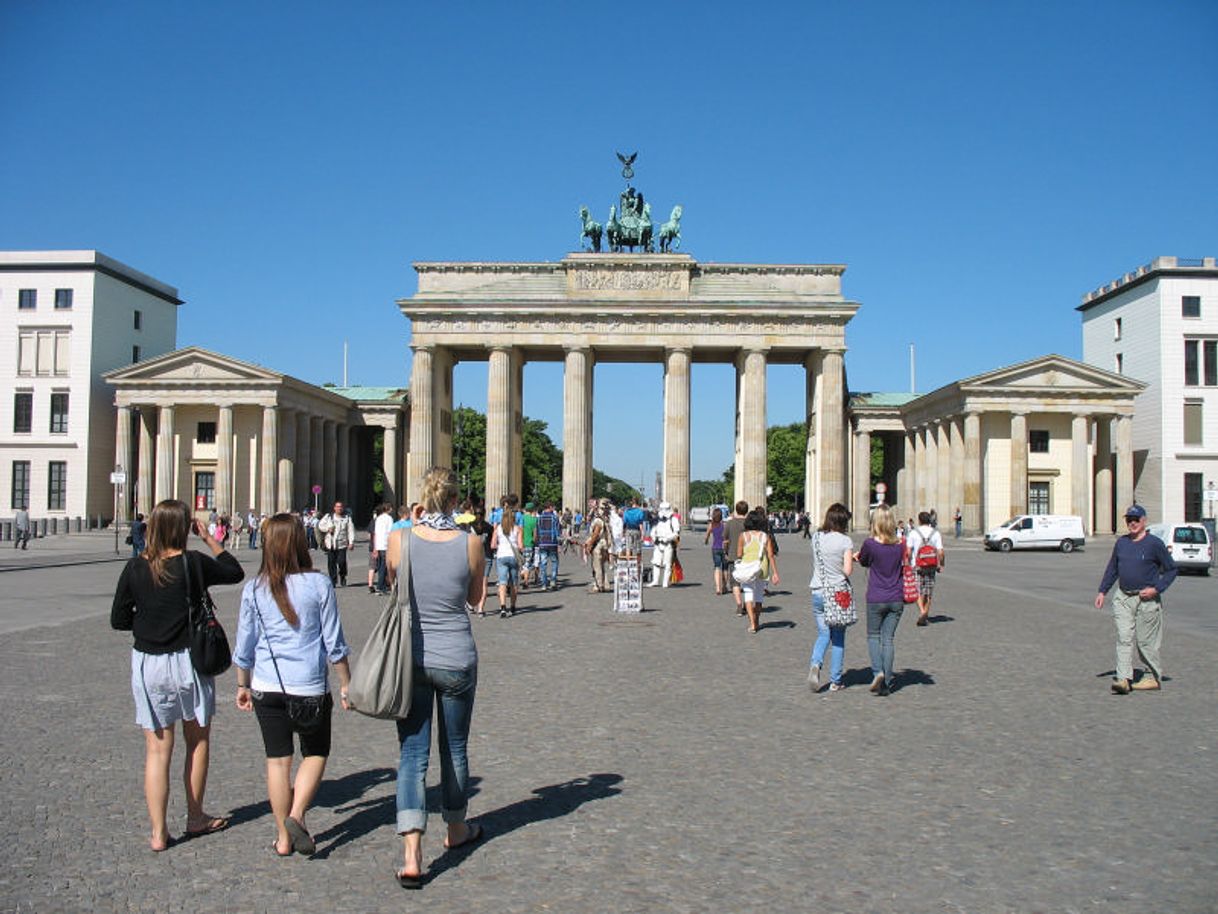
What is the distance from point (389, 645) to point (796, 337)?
6157 cm

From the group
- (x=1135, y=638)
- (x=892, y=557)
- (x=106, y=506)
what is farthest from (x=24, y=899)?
(x=106, y=506)

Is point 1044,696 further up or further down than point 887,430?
further down

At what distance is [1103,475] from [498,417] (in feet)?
114

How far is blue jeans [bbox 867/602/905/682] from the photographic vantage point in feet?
37.8

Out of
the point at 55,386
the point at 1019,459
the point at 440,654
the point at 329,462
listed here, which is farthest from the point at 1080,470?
the point at 440,654

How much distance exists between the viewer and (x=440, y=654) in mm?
6031

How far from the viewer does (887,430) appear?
74750 millimetres

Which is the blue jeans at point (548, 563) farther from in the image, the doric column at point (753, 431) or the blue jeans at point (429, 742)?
the doric column at point (753, 431)

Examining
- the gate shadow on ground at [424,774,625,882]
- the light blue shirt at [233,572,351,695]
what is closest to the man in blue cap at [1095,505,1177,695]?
the gate shadow on ground at [424,774,625,882]

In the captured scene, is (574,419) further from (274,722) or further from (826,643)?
(274,722)

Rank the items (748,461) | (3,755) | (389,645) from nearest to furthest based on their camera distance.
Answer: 1. (389,645)
2. (3,755)
3. (748,461)

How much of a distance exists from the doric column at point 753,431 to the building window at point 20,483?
4017 centimetres

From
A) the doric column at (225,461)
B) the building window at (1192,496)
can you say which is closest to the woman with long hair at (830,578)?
the doric column at (225,461)

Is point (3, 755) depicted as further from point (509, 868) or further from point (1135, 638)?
point (1135, 638)
